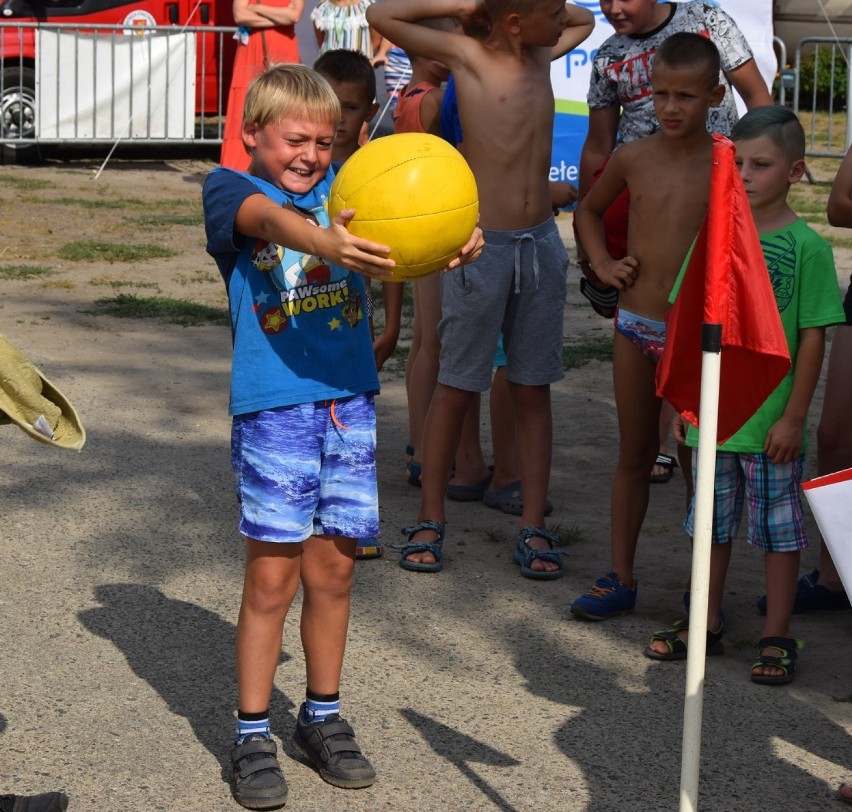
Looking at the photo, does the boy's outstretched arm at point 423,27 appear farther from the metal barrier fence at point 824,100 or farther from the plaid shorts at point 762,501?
the metal barrier fence at point 824,100

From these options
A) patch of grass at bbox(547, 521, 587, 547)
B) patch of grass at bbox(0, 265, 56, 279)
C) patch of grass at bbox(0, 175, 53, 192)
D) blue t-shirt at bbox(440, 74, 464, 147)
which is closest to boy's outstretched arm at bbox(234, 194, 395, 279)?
blue t-shirt at bbox(440, 74, 464, 147)

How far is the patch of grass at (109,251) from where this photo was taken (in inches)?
442

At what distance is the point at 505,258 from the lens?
16.6 feet

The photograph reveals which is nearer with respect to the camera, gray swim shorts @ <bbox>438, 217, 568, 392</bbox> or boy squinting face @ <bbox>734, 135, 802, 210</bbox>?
boy squinting face @ <bbox>734, 135, 802, 210</bbox>

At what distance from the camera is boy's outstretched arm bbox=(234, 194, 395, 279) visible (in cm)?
309

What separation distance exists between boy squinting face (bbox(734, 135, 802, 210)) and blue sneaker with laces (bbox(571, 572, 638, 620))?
136cm

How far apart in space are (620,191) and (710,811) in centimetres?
217

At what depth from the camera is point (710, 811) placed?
3.43 metres

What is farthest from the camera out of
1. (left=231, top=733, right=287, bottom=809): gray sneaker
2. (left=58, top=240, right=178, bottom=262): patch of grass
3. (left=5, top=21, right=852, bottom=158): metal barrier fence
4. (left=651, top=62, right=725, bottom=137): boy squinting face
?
(left=5, top=21, right=852, bottom=158): metal barrier fence

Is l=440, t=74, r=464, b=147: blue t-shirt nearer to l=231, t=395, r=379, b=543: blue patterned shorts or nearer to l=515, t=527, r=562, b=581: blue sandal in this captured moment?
l=515, t=527, r=562, b=581: blue sandal

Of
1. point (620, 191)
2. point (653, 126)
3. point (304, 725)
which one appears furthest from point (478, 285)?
point (304, 725)

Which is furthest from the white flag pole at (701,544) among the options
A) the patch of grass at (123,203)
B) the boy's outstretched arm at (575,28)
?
the patch of grass at (123,203)

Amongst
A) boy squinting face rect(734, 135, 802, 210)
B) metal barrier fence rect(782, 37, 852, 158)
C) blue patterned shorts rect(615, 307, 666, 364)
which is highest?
metal barrier fence rect(782, 37, 852, 158)

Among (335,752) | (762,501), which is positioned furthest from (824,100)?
(335,752)
